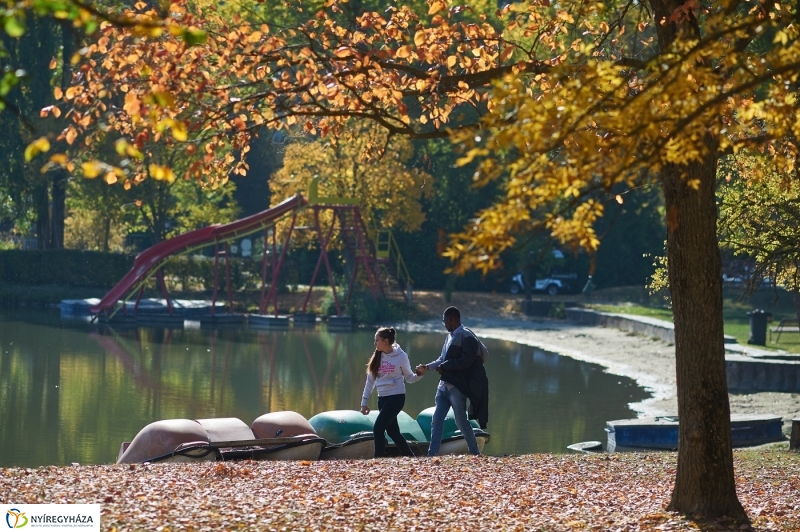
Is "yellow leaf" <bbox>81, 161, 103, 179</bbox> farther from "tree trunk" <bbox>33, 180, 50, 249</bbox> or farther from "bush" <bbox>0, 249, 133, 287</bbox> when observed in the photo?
"bush" <bbox>0, 249, 133, 287</bbox>

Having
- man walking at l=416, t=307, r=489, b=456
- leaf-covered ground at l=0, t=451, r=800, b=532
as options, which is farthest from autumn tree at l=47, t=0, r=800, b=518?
man walking at l=416, t=307, r=489, b=456

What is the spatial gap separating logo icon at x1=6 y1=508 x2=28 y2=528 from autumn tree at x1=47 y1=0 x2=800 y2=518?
2451mm

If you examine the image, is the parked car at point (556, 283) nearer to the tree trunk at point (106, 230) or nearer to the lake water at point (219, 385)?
the lake water at point (219, 385)

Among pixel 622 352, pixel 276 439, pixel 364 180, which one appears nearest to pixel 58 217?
pixel 364 180

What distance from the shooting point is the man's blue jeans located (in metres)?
12.6

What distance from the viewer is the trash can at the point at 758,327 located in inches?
1089

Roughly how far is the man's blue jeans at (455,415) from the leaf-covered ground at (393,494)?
3.58 feet

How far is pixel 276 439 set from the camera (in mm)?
12305

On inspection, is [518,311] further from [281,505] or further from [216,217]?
[281,505]

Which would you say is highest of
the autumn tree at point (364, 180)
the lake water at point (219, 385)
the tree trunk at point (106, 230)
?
the autumn tree at point (364, 180)

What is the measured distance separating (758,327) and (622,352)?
4.18 m

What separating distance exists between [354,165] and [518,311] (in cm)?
839

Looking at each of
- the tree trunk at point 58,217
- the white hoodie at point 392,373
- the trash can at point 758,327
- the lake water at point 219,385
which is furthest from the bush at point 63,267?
the white hoodie at point 392,373

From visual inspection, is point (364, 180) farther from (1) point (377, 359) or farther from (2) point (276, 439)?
(2) point (276, 439)
